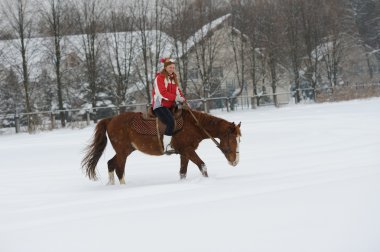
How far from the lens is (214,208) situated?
16.1 feet

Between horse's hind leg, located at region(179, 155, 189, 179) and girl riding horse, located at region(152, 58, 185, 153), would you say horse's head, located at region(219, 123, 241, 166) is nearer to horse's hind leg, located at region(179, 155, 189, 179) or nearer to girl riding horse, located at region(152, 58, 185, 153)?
horse's hind leg, located at region(179, 155, 189, 179)

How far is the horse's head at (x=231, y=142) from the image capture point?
754 cm

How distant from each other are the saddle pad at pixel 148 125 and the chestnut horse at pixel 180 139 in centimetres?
7

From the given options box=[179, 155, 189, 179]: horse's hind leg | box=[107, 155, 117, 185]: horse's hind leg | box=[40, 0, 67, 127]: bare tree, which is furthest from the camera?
box=[40, 0, 67, 127]: bare tree

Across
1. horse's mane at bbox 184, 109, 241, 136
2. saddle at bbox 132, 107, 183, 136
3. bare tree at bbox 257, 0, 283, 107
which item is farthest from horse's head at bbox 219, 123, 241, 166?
bare tree at bbox 257, 0, 283, 107

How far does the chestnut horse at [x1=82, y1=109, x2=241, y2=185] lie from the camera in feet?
25.1

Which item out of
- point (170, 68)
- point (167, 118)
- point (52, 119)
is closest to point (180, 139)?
point (167, 118)

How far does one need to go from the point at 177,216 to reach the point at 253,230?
949 mm

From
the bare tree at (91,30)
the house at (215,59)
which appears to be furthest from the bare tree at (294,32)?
the bare tree at (91,30)

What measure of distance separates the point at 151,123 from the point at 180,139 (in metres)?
0.60

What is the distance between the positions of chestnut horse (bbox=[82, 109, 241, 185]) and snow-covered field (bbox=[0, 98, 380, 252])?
0.45m

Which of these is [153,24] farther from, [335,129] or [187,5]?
[335,129]

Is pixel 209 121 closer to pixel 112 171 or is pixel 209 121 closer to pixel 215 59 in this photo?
pixel 112 171

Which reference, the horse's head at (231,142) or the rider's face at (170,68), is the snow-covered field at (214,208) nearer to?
the horse's head at (231,142)
